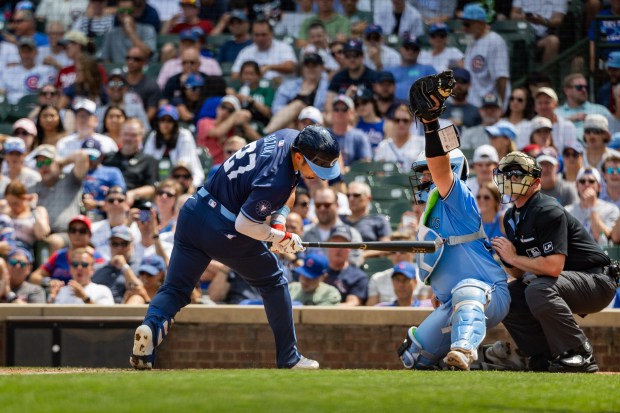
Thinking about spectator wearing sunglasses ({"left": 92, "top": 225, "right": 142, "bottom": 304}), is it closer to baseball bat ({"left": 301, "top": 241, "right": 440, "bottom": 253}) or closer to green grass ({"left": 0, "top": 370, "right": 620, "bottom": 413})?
baseball bat ({"left": 301, "top": 241, "right": 440, "bottom": 253})

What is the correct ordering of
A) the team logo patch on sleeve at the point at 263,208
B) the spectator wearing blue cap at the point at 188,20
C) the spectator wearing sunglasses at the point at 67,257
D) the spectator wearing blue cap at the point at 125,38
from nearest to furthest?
the team logo patch on sleeve at the point at 263,208 < the spectator wearing sunglasses at the point at 67,257 < the spectator wearing blue cap at the point at 125,38 < the spectator wearing blue cap at the point at 188,20

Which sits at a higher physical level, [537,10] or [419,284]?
[537,10]

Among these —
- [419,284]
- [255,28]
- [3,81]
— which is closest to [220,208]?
[419,284]

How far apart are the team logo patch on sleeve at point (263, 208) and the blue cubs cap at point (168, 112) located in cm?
600

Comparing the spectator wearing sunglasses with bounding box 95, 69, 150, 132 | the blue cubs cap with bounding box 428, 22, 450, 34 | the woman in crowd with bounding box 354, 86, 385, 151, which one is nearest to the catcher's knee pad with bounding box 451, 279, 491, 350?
the woman in crowd with bounding box 354, 86, 385, 151

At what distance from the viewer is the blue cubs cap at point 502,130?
11953 millimetres

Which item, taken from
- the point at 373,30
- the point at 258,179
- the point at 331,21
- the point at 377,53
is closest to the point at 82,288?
the point at 258,179

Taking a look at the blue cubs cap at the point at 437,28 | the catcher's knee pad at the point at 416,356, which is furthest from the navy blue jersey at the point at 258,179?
the blue cubs cap at the point at 437,28

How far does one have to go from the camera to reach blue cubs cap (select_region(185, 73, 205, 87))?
14.1 meters

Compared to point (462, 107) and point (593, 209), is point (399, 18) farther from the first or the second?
point (593, 209)

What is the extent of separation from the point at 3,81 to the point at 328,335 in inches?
327

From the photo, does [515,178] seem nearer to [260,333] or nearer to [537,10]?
[260,333]

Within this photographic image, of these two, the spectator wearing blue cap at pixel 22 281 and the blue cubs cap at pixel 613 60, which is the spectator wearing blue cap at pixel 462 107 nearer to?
the blue cubs cap at pixel 613 60

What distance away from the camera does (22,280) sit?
1102 cm
